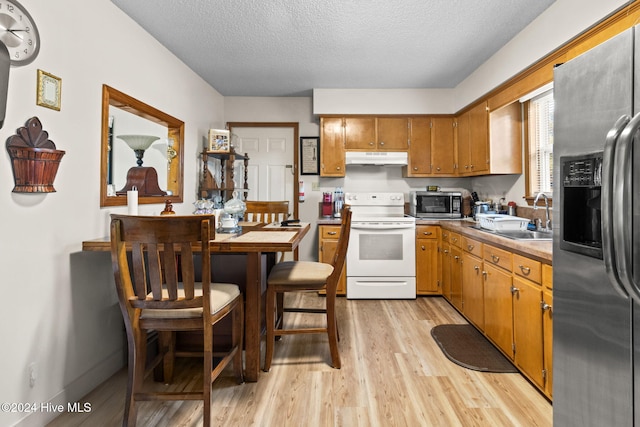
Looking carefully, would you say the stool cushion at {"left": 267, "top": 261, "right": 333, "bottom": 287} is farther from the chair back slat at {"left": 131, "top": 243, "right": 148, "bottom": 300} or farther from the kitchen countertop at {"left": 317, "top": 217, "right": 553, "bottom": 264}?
the kitchen countertop at {"left": 317, "top": 217, "right": 553, "bottom": 264}

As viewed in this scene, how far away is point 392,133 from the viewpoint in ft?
14.1

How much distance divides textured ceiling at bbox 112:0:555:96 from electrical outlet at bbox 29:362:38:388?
2.28 metres

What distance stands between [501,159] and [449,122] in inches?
43.0

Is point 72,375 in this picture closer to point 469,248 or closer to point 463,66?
point 469,248

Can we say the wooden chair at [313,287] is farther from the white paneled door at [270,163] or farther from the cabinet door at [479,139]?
the white paneled door at [270,163]

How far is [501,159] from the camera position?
3.40 meters

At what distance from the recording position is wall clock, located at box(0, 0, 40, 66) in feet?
5.13

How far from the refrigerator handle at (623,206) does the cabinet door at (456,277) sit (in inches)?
98.4

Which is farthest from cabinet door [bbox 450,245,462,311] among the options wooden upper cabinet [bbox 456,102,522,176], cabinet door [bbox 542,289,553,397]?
cabinet door [bbox 542,289,553,397]

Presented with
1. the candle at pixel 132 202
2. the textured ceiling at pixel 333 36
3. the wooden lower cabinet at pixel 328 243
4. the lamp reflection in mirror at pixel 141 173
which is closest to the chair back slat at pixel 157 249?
the candle at pixel 132 202

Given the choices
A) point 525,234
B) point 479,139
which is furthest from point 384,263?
point 479,139

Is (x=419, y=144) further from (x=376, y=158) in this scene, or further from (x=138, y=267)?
(x=138, y=267)

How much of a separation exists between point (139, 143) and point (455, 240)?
2.98m

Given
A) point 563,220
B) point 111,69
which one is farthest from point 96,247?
point 563,220
